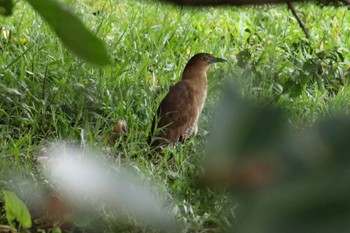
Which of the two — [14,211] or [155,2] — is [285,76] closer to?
[14,211]

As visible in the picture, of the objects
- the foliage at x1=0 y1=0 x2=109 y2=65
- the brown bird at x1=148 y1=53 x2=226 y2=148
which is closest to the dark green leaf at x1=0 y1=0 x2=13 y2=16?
the foliage at x1=0 y1=0 x2=109 y2=65

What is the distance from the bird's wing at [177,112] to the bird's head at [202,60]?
0.83 ft

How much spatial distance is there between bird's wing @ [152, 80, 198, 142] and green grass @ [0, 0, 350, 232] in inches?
3.7

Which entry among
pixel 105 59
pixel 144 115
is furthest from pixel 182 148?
pixel 105 59

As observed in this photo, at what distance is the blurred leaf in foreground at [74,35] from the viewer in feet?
1.36

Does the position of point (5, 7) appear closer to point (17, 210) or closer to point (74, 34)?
point (74, 34)

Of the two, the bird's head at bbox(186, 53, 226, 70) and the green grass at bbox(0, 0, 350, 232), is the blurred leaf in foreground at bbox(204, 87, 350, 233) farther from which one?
the bird's head at bbox(186, 53, 226, 70)

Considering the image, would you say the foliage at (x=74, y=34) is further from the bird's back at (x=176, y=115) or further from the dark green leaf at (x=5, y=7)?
the bird's back at (x=176, y=115)

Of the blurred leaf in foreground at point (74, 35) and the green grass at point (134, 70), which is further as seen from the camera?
the green grass at point (134, 70)

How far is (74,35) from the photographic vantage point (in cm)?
42

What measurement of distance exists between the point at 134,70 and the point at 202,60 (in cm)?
34

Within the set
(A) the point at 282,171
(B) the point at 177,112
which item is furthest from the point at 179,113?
(A) the point at 282,171

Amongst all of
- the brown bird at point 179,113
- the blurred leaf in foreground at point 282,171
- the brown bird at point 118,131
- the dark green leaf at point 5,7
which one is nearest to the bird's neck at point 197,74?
the brown bird at point 179,113

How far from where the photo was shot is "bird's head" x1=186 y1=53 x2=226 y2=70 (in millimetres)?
3758
